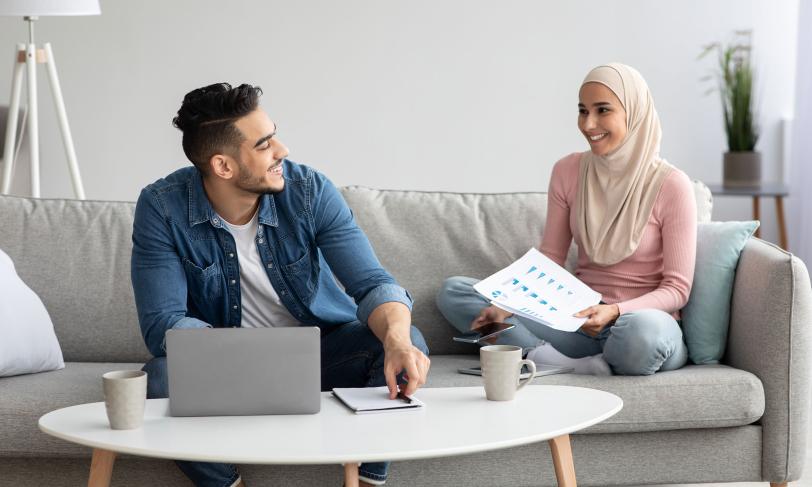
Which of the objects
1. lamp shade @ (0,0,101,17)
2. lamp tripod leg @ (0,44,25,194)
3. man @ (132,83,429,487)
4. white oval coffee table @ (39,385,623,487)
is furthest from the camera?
lamp tripod leg @ (0,44,25,194)

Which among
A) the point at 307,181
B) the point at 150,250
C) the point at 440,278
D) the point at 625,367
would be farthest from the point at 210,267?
the point at 625,367

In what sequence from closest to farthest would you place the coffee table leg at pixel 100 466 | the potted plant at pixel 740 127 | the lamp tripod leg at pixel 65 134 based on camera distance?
1. the coffee table leg at pixel 100 466
2. the lamp tripod leg at pixel 65 134
3. the potted plant at pixel 740 127

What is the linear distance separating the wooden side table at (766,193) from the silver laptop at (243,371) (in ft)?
10.3

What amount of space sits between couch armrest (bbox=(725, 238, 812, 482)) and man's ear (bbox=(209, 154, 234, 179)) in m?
1.21

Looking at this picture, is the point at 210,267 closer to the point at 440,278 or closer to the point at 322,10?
the point at 440,278

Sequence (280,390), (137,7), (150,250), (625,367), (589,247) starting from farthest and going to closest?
(137,7) < (589,247) < (625,367) < (150,250) < (280,390)

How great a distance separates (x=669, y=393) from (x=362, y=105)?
283 cm

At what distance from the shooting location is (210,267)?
2.12 m

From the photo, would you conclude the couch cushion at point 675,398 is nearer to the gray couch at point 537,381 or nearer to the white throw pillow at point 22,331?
the gray couch at point 537,381

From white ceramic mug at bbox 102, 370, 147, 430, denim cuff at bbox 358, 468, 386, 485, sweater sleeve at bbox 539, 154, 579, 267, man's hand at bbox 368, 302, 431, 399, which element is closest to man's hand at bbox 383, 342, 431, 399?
man's hand at bbox 368, 302, 431, 399

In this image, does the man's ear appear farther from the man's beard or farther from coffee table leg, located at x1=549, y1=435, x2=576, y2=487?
coffee table leg, located at x1=549, y1=435, x2=576, y2=487

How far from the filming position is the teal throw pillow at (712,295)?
2.37 meters

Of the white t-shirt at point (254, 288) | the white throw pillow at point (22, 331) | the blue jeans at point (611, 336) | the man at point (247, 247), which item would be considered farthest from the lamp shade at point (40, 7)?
the blue jeans at point (611, 336)

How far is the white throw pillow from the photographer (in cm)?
224
